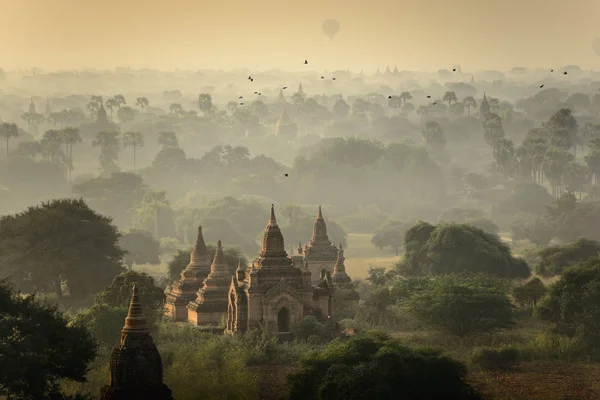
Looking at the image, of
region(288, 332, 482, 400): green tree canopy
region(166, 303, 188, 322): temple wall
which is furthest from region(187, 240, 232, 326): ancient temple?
region(288, 332, 482, 400): green tree canopy

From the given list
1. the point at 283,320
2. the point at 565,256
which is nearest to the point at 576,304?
the point at 283,320

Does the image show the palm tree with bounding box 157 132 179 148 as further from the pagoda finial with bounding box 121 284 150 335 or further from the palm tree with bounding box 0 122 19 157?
the pagoda finial with bounding box 121 284 150 335

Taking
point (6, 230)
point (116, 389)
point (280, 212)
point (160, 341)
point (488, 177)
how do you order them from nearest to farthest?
1. point (116, 389)
2. point (160, 341)
3. point (6, 230)
4. point (280, 212)
5. point (488, 177)

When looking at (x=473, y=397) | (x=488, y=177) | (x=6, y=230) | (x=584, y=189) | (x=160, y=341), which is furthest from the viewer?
(x=488, y=177)

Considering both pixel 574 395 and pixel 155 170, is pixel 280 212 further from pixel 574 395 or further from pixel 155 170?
pixel 574 395

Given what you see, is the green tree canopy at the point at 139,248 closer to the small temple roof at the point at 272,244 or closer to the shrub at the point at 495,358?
the small temple roof at the point at 272,244

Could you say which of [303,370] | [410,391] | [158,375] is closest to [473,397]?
[410,391]

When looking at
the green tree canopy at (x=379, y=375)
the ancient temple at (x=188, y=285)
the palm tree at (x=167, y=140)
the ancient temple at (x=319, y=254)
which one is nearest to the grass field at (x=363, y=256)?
the ancient temple at (x=319, y=254)
